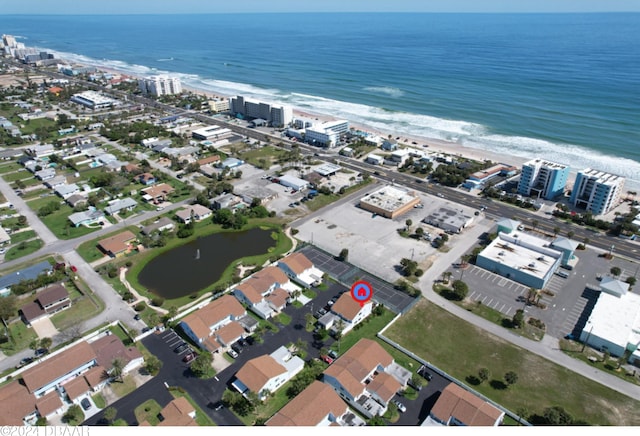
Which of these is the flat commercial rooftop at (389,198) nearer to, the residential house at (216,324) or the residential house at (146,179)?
the residential house at (216,324)

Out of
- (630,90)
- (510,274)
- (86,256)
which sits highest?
(630,90)

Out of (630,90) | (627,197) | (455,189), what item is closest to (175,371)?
(455,189)

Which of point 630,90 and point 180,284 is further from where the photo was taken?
point 630,90

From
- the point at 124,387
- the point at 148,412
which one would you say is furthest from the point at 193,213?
the point at 148,412

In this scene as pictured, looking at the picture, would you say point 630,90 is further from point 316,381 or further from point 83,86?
point 83,86

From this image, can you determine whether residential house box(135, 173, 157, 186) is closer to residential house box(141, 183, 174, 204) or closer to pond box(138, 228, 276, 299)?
residential house box(141, 183, 174, 204)

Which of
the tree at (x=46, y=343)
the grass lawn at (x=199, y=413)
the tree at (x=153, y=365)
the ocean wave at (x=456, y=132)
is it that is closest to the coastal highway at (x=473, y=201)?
the ocean wave at (x=456, y=132)
